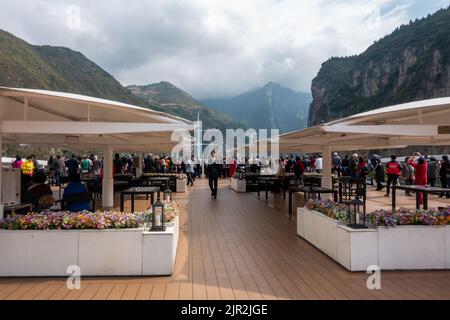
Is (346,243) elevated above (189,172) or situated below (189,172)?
below

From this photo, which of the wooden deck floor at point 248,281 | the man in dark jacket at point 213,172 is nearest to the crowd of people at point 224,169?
the man in dark jacket at point 213,172

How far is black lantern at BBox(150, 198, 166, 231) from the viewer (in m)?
5.05

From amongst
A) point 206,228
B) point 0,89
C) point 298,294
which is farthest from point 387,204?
point 0,89

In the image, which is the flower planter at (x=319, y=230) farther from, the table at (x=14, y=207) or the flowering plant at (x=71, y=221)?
the table at (x=14, y=207)

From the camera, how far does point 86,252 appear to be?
4801mm

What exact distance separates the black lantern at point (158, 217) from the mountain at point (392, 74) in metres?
76.7

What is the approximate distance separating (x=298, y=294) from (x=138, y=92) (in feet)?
485

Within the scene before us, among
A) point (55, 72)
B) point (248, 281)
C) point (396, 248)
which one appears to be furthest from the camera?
point (55, 72)

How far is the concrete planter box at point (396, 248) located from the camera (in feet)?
16.2

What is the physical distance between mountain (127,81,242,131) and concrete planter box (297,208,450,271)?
108 metres

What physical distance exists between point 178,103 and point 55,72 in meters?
68.1

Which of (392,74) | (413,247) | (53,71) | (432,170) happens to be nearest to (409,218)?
(413,247)

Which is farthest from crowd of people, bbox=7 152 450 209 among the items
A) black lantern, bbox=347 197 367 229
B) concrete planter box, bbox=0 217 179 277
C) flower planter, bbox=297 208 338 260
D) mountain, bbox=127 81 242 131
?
mountain, bbox=127 81 242 131
